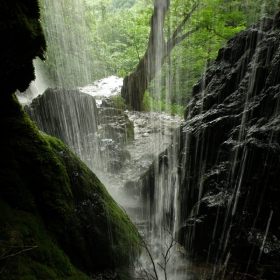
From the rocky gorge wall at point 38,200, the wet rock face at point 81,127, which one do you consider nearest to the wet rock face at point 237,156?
the rocky gorge wall at point 38,200

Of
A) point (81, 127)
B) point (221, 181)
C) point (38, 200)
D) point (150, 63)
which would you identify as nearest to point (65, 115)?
point (81, 127)

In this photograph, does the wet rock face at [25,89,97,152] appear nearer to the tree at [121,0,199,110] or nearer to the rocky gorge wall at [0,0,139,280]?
the tree at [121,0,199,110]

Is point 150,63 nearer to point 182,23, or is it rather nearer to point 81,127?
point 182,23

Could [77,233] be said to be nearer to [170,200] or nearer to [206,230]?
[206,230]

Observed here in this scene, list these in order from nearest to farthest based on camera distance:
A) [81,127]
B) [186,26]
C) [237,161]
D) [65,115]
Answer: [237,161]
[65,115]
[81,127]
[186,26]

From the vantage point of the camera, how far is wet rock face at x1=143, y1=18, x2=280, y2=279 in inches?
154

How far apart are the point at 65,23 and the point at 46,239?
59.4 ft

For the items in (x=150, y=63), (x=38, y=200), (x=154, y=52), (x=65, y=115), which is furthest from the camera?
(x=150, y=63)

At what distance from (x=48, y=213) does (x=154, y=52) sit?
11961 millimetres

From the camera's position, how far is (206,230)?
4574mm

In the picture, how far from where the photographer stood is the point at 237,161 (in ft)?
14.8

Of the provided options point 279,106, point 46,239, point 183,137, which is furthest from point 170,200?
point 46,239

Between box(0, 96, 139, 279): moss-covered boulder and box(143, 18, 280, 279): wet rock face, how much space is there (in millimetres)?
1852

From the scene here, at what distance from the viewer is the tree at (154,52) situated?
38.9ft
